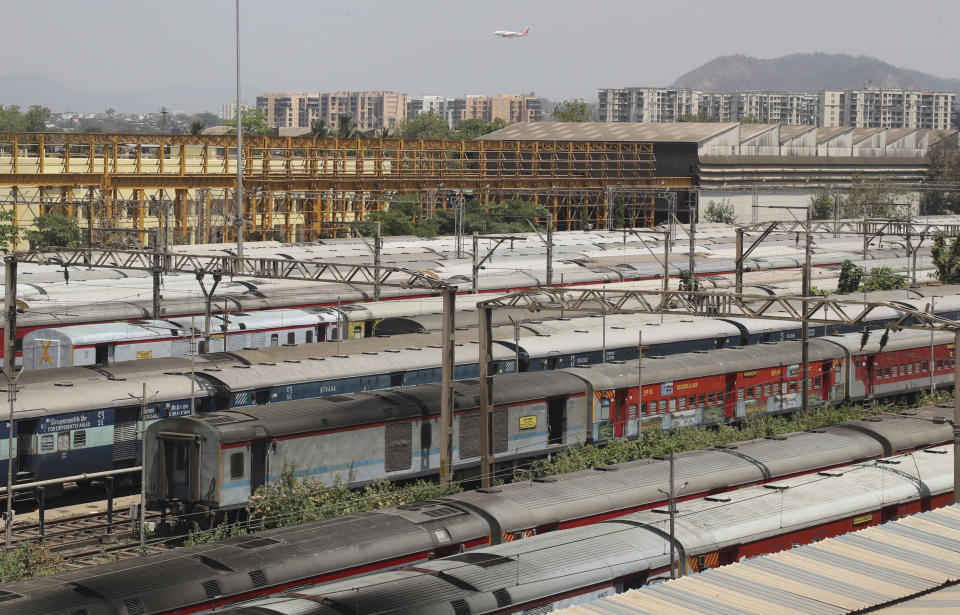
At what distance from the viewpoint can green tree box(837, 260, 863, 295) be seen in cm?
5422

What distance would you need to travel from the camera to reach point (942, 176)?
379 ft

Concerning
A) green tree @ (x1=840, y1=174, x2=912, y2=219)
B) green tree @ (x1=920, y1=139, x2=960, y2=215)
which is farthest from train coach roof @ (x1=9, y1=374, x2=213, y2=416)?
green tree @ (x1=920, y1=139, x2=960, y2=215)

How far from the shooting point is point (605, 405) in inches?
1215

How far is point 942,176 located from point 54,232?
8392cm

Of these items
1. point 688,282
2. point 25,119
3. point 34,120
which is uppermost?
point 25,119

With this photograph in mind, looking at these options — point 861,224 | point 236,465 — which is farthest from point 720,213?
point 236,465

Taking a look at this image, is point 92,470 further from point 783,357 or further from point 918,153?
point 918,153

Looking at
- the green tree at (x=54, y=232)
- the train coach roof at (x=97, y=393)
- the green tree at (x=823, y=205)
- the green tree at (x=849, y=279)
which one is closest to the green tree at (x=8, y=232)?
the green tree at (x=54, y=232)

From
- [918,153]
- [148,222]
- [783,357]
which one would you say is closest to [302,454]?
[783,357]

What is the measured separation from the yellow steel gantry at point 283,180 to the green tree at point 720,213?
290 centimetres

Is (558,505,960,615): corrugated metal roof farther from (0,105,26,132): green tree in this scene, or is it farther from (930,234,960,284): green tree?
(0,105,26,132): green tree

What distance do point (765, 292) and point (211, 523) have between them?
→ 30.2 m

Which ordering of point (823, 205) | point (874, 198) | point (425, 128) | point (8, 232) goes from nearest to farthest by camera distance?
point (8, 232) → point (874, 198) → point (823, 205) → point (425, 128)

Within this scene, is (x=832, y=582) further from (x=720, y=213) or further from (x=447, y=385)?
(x=720, y=213)
